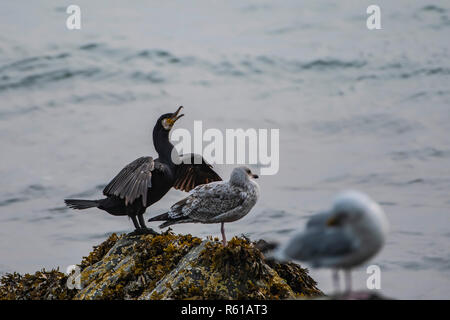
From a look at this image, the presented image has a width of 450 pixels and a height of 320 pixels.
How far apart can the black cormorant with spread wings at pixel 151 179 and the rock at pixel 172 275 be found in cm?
47

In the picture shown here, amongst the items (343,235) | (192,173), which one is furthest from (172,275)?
(343,235)

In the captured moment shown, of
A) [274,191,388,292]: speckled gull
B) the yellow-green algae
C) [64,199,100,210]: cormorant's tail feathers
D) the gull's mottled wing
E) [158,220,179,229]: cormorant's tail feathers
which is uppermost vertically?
[274,191,388,292]: speckled gull

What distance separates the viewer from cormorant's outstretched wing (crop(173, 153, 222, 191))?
9484mm

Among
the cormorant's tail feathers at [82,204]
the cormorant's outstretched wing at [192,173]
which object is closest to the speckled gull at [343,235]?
the cormorant's outstretched wing at [192,173]

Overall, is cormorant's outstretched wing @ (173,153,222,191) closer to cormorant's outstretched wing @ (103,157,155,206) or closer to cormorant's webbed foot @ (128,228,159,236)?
cormorant's outstretched wing @ (103,157,155,206)

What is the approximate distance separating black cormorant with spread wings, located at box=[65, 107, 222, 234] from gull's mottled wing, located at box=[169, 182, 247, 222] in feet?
1.74

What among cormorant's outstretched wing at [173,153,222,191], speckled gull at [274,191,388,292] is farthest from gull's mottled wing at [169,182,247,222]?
speckled gull at [274,191,388,292]

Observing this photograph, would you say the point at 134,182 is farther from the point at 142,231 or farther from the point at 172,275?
the point at 172,275

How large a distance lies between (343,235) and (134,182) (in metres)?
3.97

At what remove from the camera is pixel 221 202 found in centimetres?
821

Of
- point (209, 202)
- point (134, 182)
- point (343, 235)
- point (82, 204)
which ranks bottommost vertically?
point (82, 204)

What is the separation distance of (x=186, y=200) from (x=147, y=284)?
1133 millimetres
